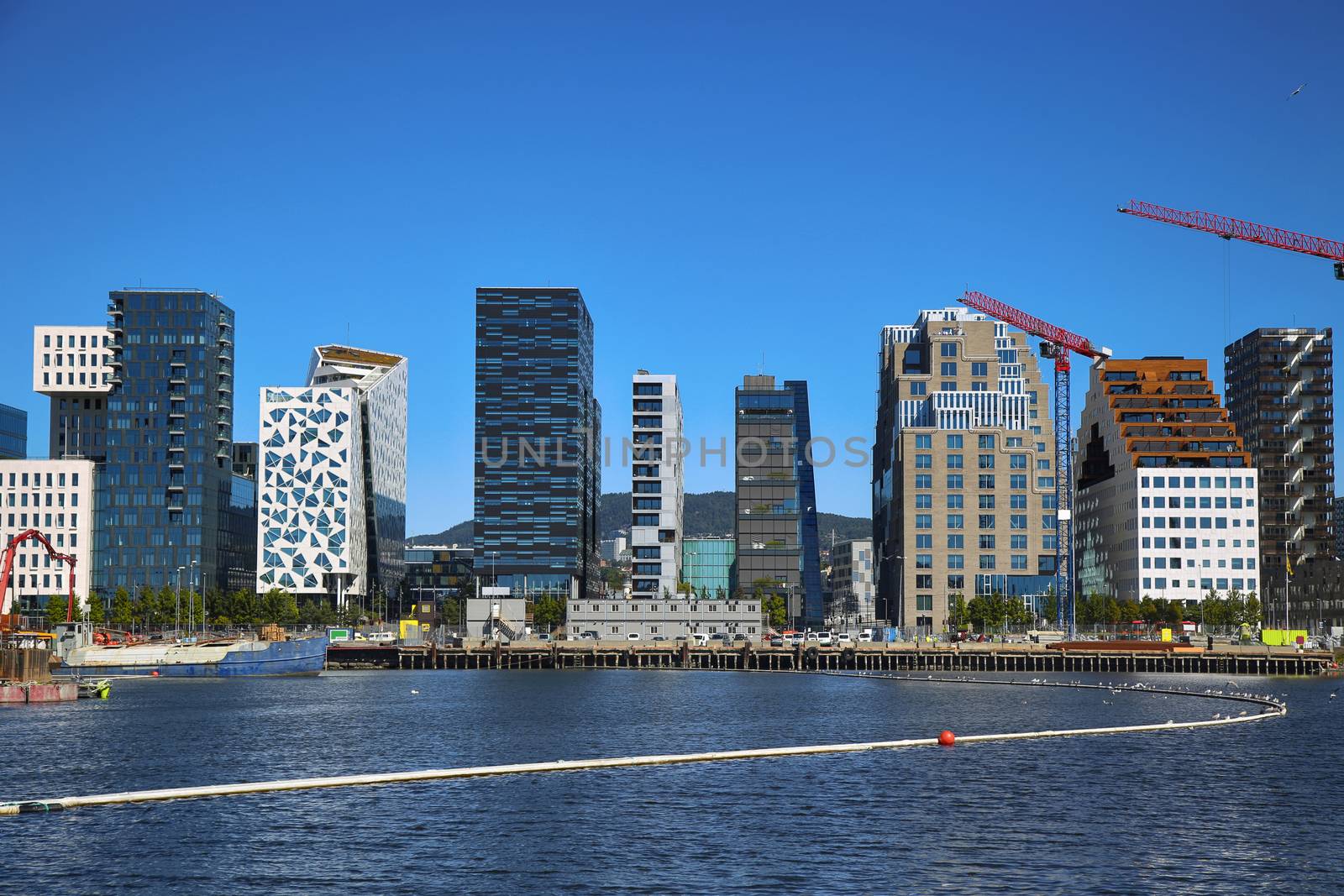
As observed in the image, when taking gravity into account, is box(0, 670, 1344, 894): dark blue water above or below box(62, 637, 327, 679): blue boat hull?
above

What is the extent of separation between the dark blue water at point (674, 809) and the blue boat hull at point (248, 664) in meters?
65.3

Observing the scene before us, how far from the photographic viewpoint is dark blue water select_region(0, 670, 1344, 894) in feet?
175

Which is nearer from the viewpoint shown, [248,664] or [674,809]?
[674,809]

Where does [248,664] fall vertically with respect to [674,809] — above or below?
below

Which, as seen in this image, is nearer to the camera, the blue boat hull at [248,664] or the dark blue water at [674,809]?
the dark blue water at [674,809]

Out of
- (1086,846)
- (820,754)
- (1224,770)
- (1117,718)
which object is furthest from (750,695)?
(1086,846)

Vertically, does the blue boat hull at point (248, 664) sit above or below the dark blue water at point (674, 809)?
below

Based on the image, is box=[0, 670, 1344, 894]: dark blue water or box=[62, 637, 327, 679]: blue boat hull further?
box=[62, 637, 327, 679]: blue boat hull

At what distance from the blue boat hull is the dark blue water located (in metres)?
65.3

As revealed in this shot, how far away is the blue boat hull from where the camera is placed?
189250 millimetres

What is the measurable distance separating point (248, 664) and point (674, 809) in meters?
134

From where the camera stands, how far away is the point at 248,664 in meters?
190

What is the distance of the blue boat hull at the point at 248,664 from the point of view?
189250mm

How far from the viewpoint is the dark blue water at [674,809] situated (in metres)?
53.3
